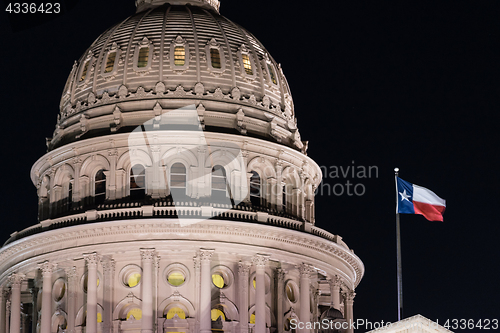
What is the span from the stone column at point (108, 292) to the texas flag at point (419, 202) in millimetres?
18923

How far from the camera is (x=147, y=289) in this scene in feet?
251

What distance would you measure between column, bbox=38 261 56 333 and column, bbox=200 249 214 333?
9.26 meters

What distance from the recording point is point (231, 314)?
258 feet

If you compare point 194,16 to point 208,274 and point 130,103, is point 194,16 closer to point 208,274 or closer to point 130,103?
point 130,103

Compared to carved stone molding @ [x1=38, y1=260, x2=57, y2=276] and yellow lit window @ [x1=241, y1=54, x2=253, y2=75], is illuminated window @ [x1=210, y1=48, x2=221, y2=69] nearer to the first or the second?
yellow lit window @ [x1=241, y1=54, x2=253, y2=75]

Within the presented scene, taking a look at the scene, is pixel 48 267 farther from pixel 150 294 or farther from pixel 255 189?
pixel 255 189

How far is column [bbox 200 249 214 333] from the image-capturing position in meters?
76.4

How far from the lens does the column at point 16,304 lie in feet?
265

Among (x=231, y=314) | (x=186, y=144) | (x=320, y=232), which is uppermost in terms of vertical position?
(x=186, y=144)

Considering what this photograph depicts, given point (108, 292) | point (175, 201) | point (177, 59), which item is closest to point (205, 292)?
point (108, 292)

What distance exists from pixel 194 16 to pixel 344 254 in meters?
19.7

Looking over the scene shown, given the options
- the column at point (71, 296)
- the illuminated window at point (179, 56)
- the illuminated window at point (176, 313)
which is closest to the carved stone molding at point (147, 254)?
the illuminated window at point (176, 313)

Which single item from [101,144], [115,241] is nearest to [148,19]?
[101,144]

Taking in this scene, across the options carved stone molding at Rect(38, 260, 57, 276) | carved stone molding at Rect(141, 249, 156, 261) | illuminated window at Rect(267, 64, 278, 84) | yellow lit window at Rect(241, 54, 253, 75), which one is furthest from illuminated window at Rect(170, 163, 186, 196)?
illuminated window at Rect(267, 64, 278, 84)
